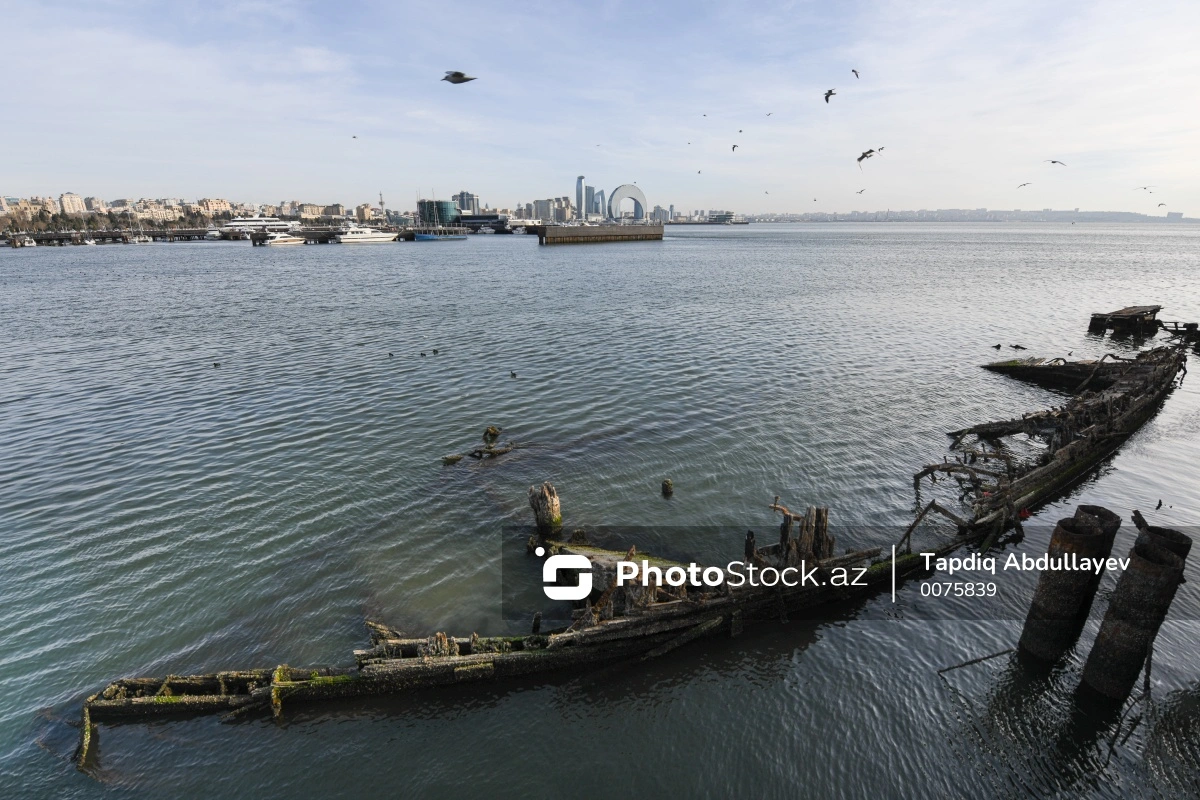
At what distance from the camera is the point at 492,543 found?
71.7 feet

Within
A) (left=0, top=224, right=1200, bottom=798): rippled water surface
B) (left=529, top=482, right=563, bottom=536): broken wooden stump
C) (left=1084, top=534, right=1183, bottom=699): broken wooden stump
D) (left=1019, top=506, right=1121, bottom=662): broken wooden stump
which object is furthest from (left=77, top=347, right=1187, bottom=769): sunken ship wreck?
(left=1084, top=534, right=1183, bottom=699): broken wooden stump

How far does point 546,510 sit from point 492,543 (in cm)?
263

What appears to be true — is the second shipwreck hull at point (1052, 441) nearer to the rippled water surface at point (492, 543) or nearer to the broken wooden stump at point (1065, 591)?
the rippled water surface at point (492, 543)

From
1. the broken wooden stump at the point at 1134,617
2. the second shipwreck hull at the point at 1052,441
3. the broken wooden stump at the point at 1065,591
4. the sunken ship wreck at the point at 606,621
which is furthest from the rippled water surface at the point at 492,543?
the second shipwreck hull at the point at 1052,441

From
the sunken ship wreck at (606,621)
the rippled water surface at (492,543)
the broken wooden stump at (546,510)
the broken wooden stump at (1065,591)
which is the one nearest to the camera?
the rippled water surface at (492,543)

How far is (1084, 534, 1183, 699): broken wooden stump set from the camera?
13367 mm

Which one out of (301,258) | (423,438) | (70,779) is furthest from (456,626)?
(301,258)

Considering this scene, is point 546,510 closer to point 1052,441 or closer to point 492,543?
point 492,543

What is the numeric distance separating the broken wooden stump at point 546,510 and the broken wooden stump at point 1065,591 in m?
15.8

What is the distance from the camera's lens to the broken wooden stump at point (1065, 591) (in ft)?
48.8

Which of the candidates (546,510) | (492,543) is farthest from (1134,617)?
(492,543)

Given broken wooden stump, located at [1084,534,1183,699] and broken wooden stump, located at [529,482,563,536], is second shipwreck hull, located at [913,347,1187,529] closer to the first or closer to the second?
broken wooden stump, located at [1084,534,1183,699]

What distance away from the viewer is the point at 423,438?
31625 millimetres

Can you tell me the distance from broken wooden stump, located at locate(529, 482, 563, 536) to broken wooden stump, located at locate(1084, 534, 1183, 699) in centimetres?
1695
